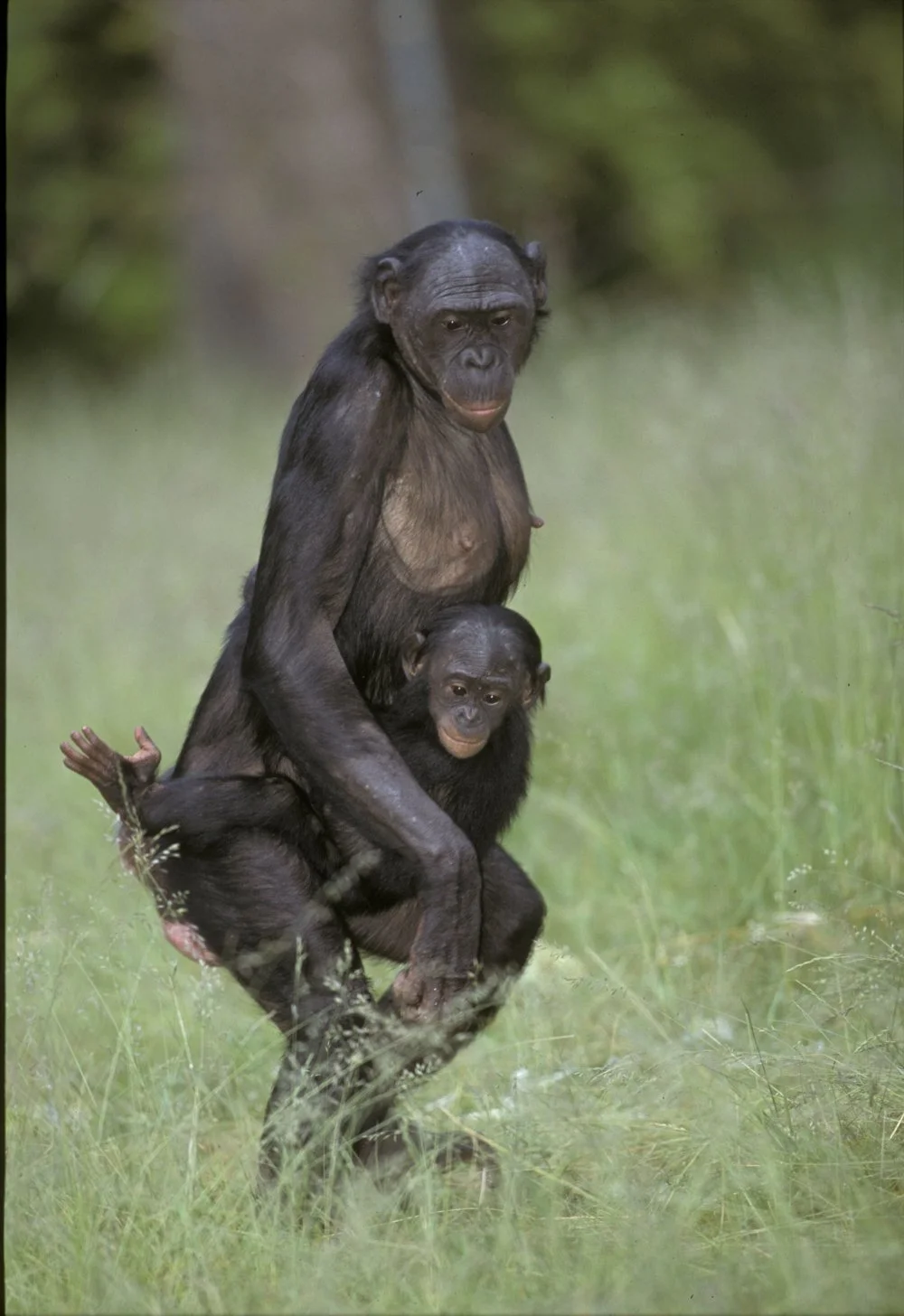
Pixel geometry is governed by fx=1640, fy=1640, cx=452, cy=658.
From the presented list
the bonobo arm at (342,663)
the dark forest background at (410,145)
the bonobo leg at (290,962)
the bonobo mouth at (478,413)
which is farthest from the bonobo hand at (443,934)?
the dark forest background at (410,145)

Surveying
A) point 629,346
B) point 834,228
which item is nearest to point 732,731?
point 629,346

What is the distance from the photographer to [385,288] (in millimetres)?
3646

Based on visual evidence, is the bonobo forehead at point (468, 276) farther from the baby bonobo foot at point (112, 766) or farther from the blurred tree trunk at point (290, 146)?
the blurred tree trunk at point (290, 146)

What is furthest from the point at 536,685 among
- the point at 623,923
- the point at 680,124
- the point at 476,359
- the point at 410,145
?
the point at 410,145

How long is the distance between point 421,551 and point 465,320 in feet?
1.70

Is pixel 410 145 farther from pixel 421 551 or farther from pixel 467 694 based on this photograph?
pixel 467 694

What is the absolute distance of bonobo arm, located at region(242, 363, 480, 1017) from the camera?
3.26m

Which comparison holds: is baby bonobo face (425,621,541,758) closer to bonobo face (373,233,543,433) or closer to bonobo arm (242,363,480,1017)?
bonobo arm (242,363,480,1017)

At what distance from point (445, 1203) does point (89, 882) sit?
261cm

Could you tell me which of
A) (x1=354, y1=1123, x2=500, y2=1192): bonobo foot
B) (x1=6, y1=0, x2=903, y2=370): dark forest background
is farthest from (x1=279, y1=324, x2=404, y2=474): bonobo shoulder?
(x1=6, y1=0, x2=903, y2=370): dark forest background

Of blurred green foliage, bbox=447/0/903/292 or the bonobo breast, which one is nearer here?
the bonobo breast

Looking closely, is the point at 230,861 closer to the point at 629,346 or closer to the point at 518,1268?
the point at 518,1268

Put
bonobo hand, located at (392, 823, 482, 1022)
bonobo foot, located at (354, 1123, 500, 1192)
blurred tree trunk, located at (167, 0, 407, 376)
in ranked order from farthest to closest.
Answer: blurred tree trunk, located at (167, 0, 407, 376) < bonobo foot, located at (354, 1123, 500, 1192) < bonobo hand, located at (392, 823, 482, 1022)

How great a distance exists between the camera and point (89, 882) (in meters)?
5.53
